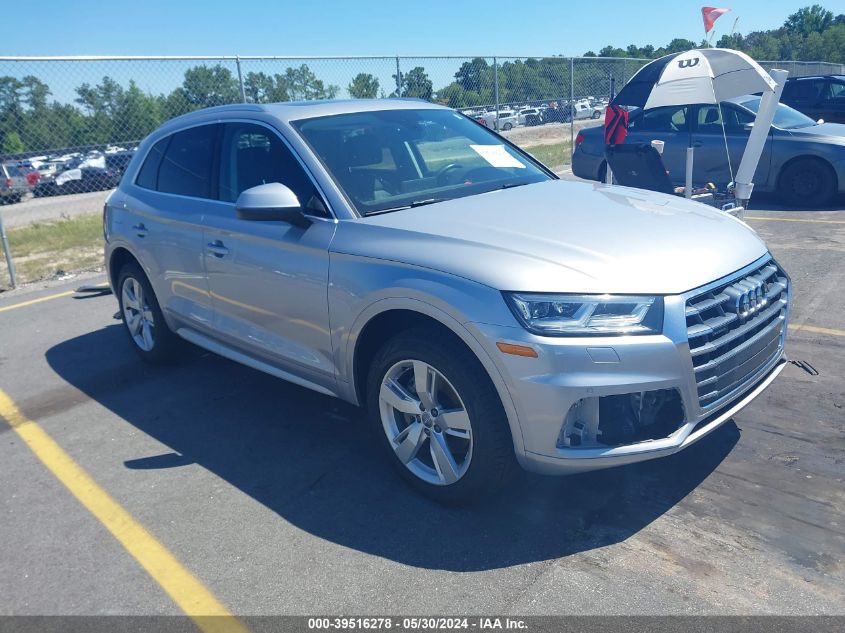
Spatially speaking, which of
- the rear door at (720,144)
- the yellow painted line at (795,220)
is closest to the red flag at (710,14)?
the rear door at (720,144)

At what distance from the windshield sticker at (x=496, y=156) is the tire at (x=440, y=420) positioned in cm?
169

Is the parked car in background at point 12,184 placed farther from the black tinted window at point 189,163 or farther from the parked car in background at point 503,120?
the parked car in background at point 503,120

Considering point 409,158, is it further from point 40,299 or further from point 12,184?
point 12,184

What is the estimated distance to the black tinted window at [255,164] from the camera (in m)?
4.09

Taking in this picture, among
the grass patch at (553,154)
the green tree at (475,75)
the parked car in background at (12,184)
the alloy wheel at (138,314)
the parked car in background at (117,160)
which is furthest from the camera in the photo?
the grass patch at (553,154)

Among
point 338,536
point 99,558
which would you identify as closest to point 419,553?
point 338,536

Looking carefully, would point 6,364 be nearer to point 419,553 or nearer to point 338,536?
point 338,536

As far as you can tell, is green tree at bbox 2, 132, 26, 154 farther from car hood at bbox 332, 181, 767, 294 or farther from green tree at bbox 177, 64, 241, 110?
car hood at bbox 332, 181, 767, 294

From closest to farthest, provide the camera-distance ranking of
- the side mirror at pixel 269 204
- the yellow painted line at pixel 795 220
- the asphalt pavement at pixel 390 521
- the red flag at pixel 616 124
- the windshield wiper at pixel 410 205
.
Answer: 1. the asphalt pavement at pixel 390 521
2. the side mirror at pixel 269 204
3. the windshield wiper at pixel 410 205
4. the yellow painted line at pixel 795 220
5. the red flag at pixel 616 124

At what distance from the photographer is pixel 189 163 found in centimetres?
500

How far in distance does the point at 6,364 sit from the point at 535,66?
1367 centimetres

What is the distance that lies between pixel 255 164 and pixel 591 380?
250 cm

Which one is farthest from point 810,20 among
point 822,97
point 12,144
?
point 12,144

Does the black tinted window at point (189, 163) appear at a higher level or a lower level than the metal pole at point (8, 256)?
higher
